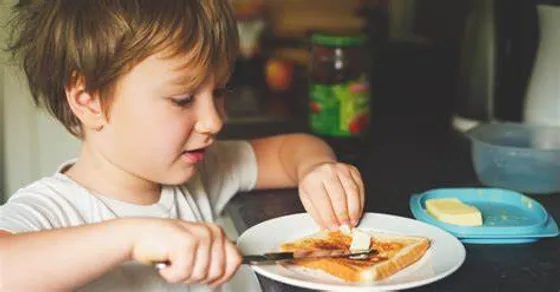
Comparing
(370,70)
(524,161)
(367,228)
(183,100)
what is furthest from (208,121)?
(370,70)

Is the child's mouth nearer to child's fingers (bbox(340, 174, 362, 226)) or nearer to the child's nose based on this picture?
the child's nose

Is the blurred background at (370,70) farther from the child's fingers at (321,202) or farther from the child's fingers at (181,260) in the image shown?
the child's fingers at (181,260)

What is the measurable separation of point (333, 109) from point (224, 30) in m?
0.45

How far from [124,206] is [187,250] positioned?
10.7 inches

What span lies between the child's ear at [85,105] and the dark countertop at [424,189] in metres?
0.26

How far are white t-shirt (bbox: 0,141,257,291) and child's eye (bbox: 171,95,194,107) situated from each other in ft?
0.56

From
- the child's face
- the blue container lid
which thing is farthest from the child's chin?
the blue container lid

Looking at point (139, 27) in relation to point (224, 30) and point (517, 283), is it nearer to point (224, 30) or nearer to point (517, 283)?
point (224, 30)

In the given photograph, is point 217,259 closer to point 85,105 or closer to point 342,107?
point 85,105

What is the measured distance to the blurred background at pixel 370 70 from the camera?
1.29 metres

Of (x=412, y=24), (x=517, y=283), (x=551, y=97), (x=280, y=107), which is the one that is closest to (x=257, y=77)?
(x=280, y=107)

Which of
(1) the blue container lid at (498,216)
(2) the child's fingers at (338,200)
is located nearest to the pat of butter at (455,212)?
(1) the blue container lid at (498,216)

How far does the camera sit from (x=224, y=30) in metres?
1.03

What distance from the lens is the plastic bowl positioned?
1253 mm
